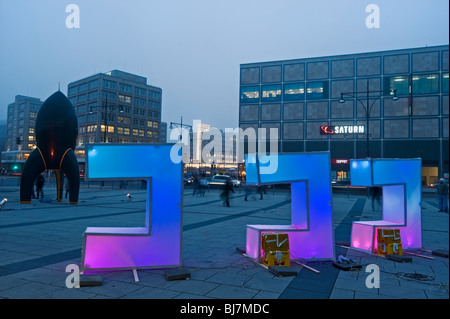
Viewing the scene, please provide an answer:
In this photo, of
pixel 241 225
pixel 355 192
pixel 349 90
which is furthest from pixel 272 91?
pixel 241 225

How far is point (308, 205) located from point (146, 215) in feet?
11.8

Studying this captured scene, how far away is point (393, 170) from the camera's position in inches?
341

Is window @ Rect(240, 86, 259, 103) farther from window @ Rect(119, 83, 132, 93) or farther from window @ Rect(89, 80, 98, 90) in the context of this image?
window @ Rect(89, 80, 98, 90)

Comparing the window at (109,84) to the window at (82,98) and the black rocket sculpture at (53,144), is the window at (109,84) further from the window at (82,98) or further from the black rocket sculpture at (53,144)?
the black rocket sculpture at (53,144)

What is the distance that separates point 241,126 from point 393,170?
149 feet

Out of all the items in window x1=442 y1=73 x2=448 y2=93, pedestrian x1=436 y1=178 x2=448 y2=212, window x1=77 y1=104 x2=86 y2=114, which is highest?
window x1=77 y1=104 x2=86 y2=114

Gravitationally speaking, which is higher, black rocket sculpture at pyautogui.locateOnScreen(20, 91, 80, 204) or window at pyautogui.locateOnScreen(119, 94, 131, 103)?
window at pyautogui.locateOnScreen(119, 94, 131, 103)

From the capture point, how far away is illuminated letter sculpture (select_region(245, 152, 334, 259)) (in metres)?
7.55

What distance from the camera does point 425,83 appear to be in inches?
1780

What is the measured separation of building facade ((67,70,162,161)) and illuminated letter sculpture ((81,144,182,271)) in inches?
2995

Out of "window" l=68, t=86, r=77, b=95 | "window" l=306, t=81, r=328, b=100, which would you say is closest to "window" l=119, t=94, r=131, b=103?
"window" l=68, t=86, r=77, b=95

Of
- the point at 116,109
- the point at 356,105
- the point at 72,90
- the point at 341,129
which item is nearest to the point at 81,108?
the point at 72,90

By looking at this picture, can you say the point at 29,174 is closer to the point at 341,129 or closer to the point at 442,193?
the point at 442,193

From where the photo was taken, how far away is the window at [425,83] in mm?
44625
